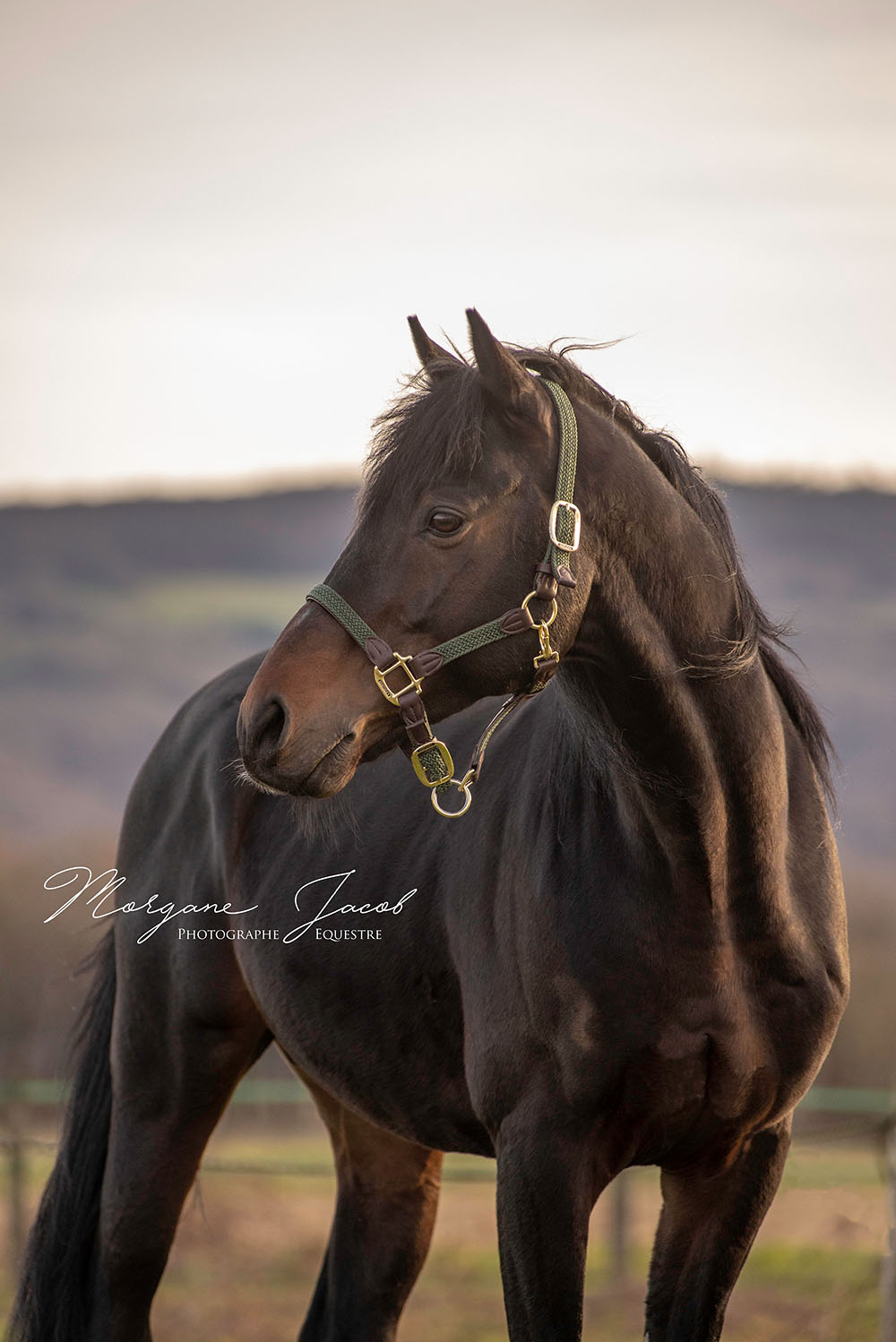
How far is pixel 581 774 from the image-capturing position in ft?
8.77

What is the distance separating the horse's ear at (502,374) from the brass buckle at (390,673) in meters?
0.49

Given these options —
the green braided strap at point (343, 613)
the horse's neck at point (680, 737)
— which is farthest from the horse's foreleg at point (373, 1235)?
the green braided strap at point (343, 613)

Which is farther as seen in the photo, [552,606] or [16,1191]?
[16,1191]

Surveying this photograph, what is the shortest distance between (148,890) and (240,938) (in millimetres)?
490

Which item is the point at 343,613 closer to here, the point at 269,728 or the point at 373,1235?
the point at 269,728

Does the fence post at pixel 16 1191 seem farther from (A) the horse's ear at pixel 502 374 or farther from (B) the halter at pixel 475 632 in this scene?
(A) the horse's ear at pixel 502 374

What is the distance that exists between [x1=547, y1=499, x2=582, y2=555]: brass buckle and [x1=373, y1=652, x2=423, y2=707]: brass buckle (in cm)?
33

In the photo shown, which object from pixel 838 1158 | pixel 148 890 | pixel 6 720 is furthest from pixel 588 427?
pixel 6 720

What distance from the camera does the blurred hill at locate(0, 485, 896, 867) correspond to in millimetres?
28281

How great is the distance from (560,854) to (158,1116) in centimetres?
186

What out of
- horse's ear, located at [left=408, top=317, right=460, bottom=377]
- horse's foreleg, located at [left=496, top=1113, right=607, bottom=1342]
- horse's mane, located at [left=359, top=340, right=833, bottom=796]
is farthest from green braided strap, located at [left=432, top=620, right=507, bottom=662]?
horse's foreleg, located at [left=496, top=1113, right=607, bottom=1342]

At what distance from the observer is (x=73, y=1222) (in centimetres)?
386

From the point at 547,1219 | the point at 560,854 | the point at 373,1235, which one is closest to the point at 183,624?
the point at 373,1235

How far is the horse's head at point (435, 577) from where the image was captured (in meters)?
2.19
